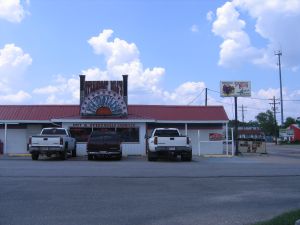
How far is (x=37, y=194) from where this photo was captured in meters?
12.4

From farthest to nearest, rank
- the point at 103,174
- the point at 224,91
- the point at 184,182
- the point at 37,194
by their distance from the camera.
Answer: the point at 224,91 → the point at 103,174 → the point at 184,182 → the point at 37,194

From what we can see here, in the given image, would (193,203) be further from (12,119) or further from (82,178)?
(12,119)

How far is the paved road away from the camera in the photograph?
9.55m

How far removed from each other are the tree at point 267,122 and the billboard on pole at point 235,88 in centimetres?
9505

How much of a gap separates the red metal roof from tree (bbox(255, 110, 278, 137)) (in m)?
96.4

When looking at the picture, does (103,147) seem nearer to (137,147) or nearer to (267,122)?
(137,147)

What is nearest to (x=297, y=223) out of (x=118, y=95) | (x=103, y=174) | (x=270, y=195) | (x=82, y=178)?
(x=270, y=195)

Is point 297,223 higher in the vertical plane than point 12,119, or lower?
lower

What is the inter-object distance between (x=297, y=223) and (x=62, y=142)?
21.6 metres

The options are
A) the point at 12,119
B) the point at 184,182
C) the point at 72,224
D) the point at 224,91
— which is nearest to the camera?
the point at 72,224

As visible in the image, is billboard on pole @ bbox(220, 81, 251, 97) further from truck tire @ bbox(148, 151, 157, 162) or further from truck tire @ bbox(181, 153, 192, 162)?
truck tire @ bbox(148, 151, 157, 162)

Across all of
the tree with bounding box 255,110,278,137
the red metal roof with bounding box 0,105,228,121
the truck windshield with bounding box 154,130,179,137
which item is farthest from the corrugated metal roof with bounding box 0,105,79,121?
the tree with bounding box 255,110,278,137

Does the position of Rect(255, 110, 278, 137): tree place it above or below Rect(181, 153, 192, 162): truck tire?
above

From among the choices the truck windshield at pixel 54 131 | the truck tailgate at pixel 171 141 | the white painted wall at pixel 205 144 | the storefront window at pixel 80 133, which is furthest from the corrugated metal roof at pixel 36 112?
the truck tailgate at pixel 171 141
